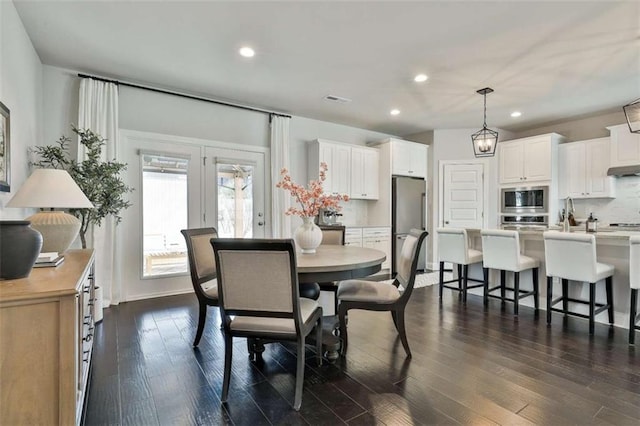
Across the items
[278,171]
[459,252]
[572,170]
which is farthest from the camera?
[572,170]

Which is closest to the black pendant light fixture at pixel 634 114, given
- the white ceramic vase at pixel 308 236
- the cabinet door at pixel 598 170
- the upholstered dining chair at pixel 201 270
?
the cabinet door at pixel 598 170

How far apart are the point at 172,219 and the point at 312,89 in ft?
8.32

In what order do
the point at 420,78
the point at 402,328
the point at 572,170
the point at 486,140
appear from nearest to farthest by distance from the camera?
the point at 402,328, the point at 420,78, the point at 486,140, the point at 572,170

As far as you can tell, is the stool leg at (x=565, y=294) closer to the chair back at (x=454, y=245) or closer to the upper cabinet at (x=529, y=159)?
the chair back at (x=454, y=245)

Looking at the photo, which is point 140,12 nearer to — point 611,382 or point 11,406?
point 11,406

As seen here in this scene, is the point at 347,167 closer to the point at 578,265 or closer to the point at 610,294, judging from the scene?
the point at 578,265

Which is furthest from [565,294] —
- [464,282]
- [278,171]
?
[278,171]

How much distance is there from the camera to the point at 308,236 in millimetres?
2672

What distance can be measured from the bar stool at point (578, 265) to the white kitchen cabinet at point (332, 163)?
122 inches

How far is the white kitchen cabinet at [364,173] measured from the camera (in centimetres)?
566

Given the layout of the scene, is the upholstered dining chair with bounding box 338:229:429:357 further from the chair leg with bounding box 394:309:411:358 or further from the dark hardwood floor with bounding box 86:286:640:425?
the dark hardwood floor with bounding box 86:286:640:425

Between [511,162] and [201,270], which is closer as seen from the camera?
[201,270]

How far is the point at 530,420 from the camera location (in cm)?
168

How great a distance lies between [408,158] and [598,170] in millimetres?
2945
